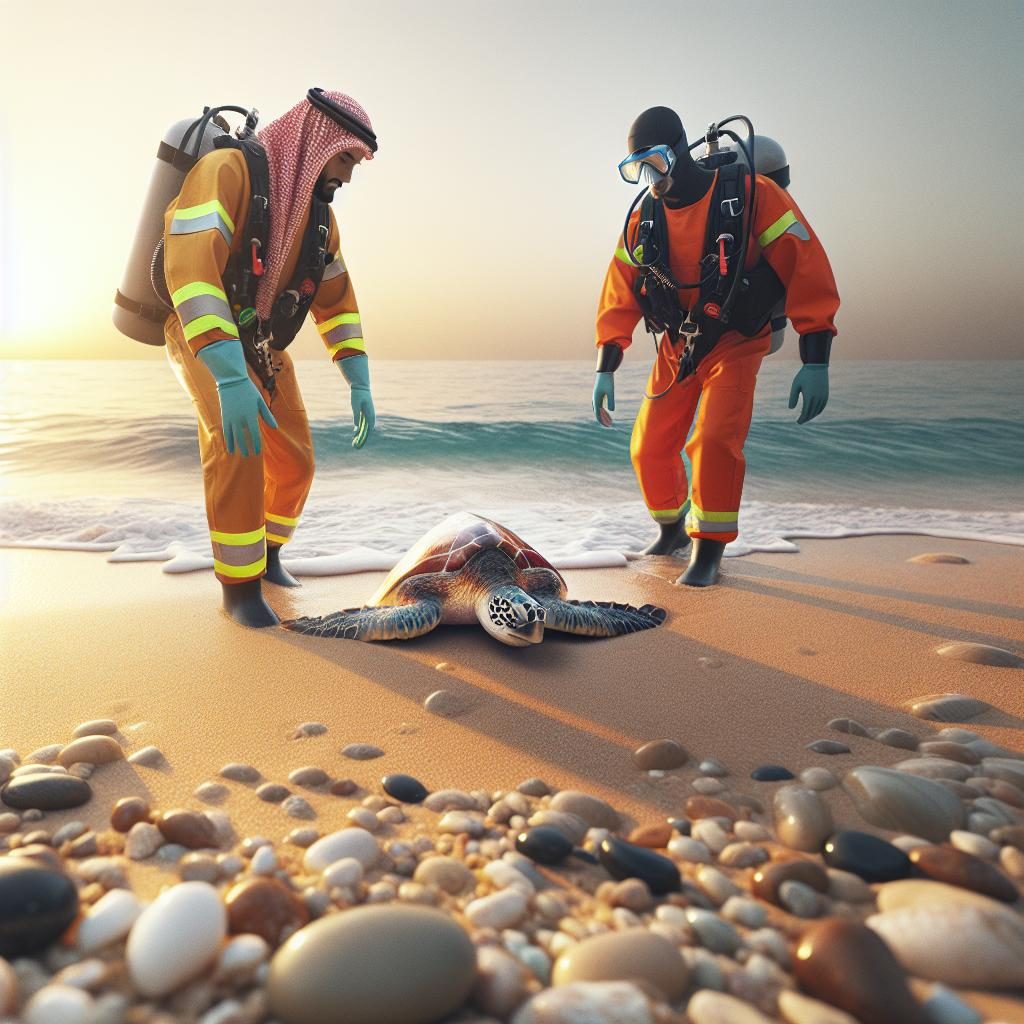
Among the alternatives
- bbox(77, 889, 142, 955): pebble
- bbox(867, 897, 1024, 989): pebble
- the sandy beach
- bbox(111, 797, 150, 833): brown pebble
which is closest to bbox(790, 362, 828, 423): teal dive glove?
the sandy beach

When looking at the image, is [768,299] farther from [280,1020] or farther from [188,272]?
[280,1020]

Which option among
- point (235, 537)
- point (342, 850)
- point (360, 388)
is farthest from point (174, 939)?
point (360, 388)

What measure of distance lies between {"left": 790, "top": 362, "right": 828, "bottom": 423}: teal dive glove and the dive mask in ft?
3.86

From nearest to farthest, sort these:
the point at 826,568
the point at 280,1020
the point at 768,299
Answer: the point at 280,1020, the point at 768,299, the point at 826,568

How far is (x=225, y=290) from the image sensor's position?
3029 mm

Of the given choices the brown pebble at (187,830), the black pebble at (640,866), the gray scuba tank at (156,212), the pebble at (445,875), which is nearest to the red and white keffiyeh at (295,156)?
the gray scuba tank at (156,212)

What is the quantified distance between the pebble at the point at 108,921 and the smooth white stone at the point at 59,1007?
0.11 m

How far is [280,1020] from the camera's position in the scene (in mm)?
1052

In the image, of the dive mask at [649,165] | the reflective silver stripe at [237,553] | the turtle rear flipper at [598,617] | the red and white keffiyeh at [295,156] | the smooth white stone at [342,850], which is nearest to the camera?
the smooth white stone at [342,850]

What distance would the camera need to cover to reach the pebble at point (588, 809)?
1.62m

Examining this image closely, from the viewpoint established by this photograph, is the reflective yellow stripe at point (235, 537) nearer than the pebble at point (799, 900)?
No

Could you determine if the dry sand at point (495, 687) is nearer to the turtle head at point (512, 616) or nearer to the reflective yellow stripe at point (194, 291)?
the turtle head at point (512, 616)

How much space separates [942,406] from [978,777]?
19563 millimetres

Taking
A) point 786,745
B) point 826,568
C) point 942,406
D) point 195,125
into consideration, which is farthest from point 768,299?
point 942,406
